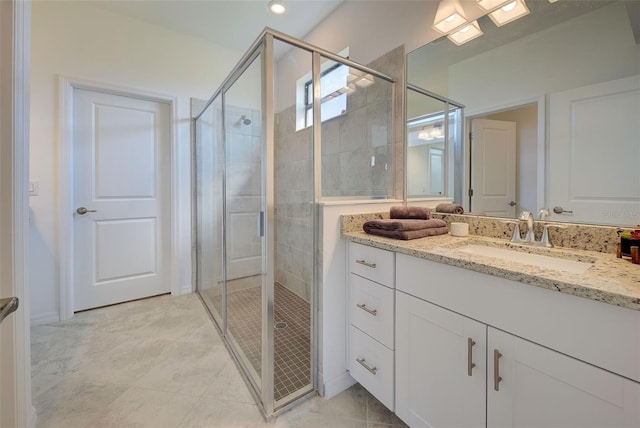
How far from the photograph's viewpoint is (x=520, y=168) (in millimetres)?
1278

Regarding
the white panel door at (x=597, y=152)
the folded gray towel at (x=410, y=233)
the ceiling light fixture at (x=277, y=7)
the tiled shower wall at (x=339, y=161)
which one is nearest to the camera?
the white panel door at (x=597, y=152)

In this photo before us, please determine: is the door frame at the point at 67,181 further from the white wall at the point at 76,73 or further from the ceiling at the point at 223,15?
the ceiling at the point at 223,15

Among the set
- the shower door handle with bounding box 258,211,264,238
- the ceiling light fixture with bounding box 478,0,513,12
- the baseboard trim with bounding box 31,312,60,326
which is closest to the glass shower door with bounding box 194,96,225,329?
the shower door handle with bounding box 258,211,264,238

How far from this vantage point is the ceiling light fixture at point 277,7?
2.20 metres

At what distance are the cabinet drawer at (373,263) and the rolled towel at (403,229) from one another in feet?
0.39

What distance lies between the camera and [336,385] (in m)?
1.44

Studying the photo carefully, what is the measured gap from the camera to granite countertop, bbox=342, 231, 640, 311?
2.10 feet

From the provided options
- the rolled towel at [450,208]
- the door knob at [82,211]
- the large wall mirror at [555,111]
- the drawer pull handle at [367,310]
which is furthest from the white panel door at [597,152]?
the door knob at [82,211]

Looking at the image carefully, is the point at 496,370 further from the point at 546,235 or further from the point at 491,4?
the point at 491,4

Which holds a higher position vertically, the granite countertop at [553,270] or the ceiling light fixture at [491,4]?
the ceiling light fixture at [491,4]

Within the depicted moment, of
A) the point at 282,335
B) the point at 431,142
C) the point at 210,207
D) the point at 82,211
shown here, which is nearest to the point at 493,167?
the point at 431,142

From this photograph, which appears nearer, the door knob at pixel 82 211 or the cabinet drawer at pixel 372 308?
the cabinet drawer at pixel 372 308

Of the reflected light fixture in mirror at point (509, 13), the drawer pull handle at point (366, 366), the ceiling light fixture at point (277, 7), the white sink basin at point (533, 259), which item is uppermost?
the ceiling light fixture at point (277, 7)

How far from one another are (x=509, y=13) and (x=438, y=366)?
164 cm
